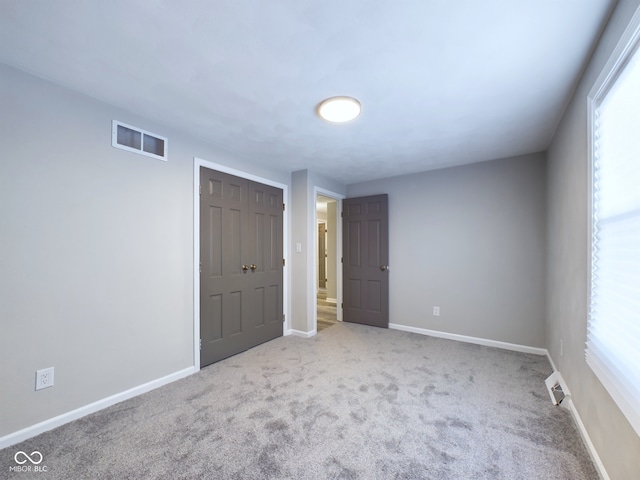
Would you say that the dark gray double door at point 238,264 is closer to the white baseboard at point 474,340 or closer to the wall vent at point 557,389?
the white baseboard at point 474,340

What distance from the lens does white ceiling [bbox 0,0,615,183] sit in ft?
4.22

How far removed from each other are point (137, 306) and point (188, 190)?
1.12 meters

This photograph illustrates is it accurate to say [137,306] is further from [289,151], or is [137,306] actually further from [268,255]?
[289,151]

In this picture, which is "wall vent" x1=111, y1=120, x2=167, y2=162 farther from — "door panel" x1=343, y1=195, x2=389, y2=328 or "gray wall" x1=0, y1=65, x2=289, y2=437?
"door panel" x1=343, y1=195, x2=389, y2=328

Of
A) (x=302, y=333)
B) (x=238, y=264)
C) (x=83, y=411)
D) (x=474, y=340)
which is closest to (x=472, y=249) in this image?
(x=474, y=340)

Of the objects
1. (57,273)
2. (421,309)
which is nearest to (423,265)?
(421,309)

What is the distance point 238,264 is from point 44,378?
1.72 metres

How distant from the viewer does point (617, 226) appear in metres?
1.34

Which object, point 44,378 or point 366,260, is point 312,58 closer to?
point 44,378

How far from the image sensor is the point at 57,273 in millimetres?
1836

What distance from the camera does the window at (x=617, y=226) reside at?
1.16 metres

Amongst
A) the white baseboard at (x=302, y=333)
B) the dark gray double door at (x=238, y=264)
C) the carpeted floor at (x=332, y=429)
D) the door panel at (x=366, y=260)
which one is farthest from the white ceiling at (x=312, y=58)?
the white baseboard at (x=302, y=333)

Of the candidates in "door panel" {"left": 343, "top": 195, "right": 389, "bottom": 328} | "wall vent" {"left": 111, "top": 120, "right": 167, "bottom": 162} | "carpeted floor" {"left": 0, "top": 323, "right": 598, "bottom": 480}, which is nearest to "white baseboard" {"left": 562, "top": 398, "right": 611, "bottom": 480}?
"carpeted floor" {"left": 0, "top": 323, "right": 598, "bottom": 480}

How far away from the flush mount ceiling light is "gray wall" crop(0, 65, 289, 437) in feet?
4.69
